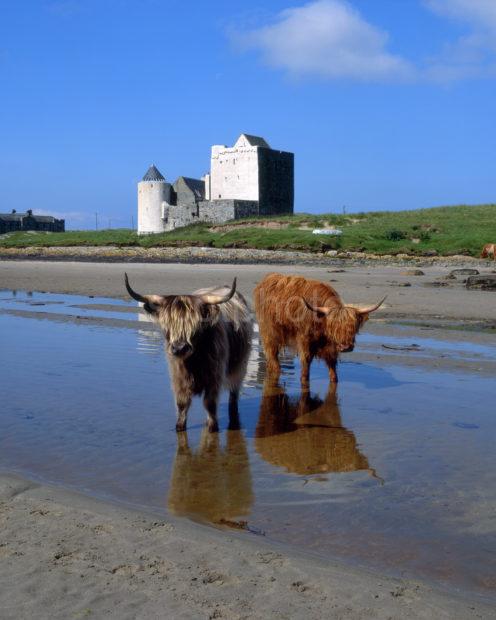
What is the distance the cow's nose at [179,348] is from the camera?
5691 mm

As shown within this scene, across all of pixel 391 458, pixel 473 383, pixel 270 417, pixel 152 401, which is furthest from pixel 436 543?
pixel 473 383

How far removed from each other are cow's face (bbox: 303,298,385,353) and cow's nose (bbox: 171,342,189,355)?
2.49 m

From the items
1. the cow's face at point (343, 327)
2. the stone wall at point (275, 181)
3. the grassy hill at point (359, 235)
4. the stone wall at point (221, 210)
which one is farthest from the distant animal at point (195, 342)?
the stone wall at point (275, 181)

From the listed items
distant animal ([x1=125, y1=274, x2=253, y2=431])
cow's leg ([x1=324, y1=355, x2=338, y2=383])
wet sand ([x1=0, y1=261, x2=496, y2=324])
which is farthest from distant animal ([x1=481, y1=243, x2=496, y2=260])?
distant animal ([x1=125, y1=274, x2=253, y2=431])

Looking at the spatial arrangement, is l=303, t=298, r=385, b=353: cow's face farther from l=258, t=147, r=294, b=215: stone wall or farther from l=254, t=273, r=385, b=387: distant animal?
l=258, t=147, r=294, b=215: stone wall

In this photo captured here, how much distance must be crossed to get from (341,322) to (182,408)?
2424mm

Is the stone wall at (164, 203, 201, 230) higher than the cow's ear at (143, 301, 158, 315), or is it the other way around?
the stone wall at (164, 203, 201, 230)

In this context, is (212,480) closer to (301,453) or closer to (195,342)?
(301,453)

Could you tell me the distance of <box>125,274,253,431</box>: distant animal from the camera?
5707 millimetres

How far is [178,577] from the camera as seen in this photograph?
131 inches

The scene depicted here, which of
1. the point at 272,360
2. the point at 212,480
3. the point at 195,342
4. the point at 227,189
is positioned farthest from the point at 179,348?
the point at 227,189

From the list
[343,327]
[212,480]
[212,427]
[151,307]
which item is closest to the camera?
[212,480]

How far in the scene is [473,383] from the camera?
8.15 metres

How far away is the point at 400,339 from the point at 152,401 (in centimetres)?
528
